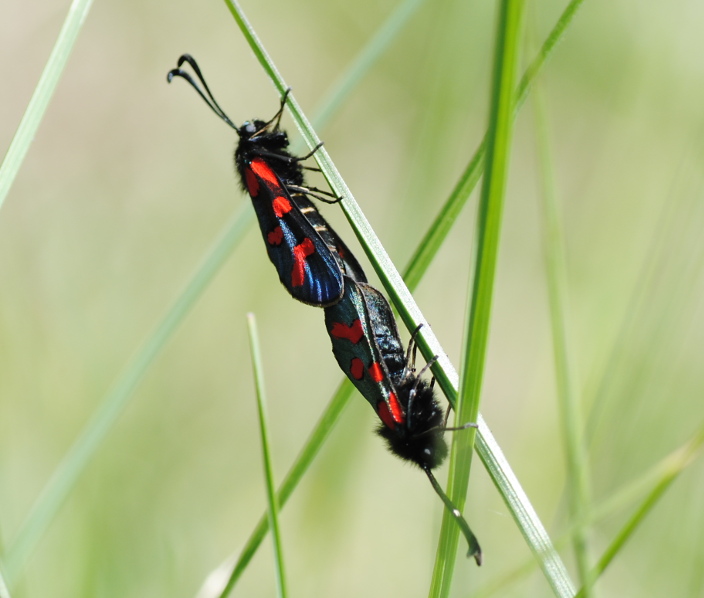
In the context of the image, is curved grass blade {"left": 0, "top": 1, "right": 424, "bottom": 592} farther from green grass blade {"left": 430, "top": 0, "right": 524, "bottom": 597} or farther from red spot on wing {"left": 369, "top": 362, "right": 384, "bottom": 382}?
green grass blade {"left": 430, "top": 0, "right": 524, "bottom": 597}

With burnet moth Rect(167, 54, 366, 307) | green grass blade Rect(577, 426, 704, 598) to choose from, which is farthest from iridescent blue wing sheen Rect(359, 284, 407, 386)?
green grass blade Rect(577, 426, 704, 598)

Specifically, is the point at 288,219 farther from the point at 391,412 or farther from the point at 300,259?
the point at 391,412

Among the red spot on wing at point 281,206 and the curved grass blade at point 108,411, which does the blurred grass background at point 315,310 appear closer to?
the red spot on wing at point 281,206

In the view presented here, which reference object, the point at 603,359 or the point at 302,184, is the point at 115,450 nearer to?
the point at 302,184

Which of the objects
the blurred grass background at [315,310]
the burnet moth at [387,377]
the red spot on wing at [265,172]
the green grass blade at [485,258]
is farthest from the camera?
the blurred grass background at [315,310]

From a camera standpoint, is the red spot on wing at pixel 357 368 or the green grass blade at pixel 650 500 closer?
the green grass blade at pixel 650 500

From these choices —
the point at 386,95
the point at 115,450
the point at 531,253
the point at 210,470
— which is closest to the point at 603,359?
the point at 531,253

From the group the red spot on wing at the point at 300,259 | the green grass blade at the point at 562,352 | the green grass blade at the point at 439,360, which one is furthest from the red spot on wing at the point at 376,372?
the green grass blade at the point at 439,360

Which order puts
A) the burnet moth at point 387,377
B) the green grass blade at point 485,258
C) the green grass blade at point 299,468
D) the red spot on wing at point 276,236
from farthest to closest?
the red spot on wing at point 276,236, the burnet moth at point 387,377, the green grass blade at point 299,468, the green grass blade at point 485,258
